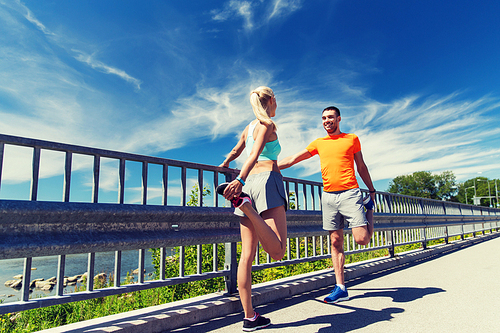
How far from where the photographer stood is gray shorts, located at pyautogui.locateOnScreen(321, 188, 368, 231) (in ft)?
13.0

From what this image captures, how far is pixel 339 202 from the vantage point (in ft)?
13.5

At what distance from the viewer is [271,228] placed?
2809 mm

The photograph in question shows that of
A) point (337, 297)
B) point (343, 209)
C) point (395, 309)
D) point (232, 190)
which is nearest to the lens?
point (232, 190)

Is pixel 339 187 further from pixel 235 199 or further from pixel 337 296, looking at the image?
pixel 235 199

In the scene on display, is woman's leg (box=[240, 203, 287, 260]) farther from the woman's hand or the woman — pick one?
the woman's hand

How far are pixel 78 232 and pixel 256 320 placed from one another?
1593 millimetres

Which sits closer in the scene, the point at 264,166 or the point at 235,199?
the point at 235,199

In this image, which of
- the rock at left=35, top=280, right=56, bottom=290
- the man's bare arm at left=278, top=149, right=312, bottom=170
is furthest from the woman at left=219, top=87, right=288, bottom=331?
the rock at left=35, top=280, right=56, bottom=290

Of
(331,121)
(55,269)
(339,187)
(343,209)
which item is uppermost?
(331,121)

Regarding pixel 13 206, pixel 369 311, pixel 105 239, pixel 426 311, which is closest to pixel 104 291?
pixel 105 239

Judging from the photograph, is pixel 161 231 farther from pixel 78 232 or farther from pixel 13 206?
pixel 13 206

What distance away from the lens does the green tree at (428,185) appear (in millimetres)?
117750

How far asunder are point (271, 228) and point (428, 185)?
435ft

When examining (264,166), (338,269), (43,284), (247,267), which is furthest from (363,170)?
(43,284)
